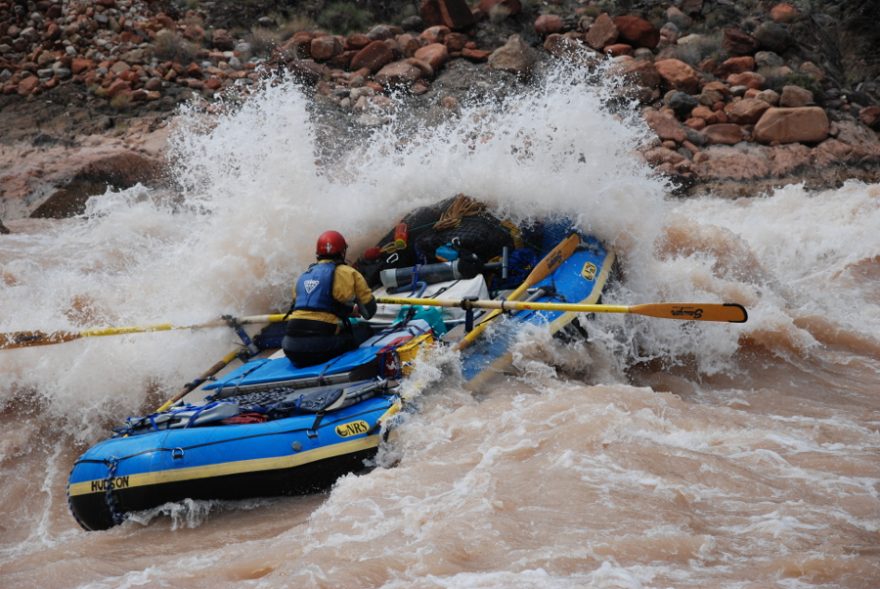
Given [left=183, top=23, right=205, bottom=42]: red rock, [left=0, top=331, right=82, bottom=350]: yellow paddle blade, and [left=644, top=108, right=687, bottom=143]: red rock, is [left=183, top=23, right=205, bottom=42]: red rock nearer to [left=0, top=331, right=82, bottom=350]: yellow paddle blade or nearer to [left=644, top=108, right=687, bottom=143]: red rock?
[left=644, top=108, right=687, bottom=143]: red rock

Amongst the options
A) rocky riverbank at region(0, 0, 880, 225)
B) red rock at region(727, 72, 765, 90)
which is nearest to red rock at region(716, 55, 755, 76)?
rocky riverbank at region(0, 0, 880, 225)

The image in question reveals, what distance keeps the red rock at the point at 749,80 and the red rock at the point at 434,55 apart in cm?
505

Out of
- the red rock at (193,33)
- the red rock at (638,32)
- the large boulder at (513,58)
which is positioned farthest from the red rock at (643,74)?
the red rock at (193,33)

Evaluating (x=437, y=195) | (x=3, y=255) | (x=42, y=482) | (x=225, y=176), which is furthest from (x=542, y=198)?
(x=3, y=255)

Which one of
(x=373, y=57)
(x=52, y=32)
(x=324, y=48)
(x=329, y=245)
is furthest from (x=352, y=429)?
(x=52, y=32)

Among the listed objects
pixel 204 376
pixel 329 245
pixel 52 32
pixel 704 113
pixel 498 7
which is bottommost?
pixel 204 376

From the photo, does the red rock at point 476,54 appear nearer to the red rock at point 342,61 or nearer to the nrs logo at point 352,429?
the red rock at point 342,61

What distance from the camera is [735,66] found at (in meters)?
15.1

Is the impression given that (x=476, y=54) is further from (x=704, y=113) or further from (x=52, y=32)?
(x=52, y=32)

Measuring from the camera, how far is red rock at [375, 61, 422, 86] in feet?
50.0

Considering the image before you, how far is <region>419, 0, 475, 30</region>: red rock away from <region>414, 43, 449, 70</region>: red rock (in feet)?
3.04

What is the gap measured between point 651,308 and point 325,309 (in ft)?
6.98

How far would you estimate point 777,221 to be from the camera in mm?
11266

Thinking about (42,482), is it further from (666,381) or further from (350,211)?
(666,381)
